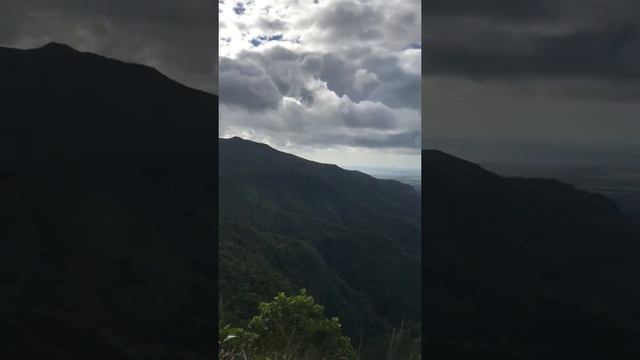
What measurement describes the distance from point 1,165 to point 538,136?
413 cm

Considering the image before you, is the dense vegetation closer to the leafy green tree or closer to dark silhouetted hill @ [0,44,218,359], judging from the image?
the leafy green tree

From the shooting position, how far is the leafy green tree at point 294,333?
6312 millimetres

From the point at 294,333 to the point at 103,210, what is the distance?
299cm

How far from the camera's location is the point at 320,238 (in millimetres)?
11922

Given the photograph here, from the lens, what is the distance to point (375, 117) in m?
10.1

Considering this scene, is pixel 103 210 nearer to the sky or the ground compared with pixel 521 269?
nearer to the sky

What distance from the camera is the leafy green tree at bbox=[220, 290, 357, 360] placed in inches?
249

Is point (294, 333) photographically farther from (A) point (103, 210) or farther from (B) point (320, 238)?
(B) point (320, 238)

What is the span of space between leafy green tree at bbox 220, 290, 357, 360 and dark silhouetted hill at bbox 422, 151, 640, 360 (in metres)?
2.28

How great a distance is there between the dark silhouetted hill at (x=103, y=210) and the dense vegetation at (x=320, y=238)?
16.9 feet

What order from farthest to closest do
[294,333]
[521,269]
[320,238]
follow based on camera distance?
[320,238], [294,333], [521,269]

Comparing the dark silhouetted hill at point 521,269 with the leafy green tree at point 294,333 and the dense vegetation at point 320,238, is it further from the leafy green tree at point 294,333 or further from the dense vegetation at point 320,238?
the dense vegetation at point 320,238

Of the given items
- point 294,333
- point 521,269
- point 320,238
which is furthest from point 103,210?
point 320,238

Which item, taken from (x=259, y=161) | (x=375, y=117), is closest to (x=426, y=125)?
(x=375, y=117)
